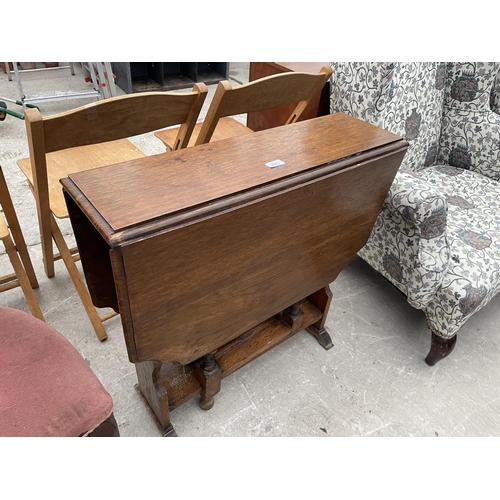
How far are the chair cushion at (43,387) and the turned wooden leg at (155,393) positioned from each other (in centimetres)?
21

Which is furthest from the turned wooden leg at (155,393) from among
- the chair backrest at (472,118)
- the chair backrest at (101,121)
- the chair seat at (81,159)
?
the chair backrest at (472,118)

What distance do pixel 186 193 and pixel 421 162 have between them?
1.46 meters

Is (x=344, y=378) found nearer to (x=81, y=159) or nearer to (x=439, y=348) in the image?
(x=439, y=348)

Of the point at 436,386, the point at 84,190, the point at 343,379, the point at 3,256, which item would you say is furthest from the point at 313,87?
the point at 3,256

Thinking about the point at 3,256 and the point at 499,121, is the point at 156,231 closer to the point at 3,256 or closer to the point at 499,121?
the point at 3,256

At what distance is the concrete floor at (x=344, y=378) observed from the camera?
1318mm

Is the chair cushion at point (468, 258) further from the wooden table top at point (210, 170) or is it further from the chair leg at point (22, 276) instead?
the chair leg at point (22, 276)

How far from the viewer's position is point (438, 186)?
179 centimetres

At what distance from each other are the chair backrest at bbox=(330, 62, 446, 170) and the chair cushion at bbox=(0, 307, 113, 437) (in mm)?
1227

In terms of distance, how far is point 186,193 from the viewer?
2.58 ft

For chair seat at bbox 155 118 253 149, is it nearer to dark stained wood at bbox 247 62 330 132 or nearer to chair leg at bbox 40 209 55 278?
dark stained wood at bbox 247 62 330 132

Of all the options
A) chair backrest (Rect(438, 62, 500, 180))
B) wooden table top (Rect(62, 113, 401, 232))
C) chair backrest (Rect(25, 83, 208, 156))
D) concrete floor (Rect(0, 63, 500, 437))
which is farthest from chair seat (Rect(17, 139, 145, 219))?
chair backrest (Rect(438, 62, 500, 180))

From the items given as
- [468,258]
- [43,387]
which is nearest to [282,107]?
[468,258]

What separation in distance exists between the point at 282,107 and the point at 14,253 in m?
1.27
